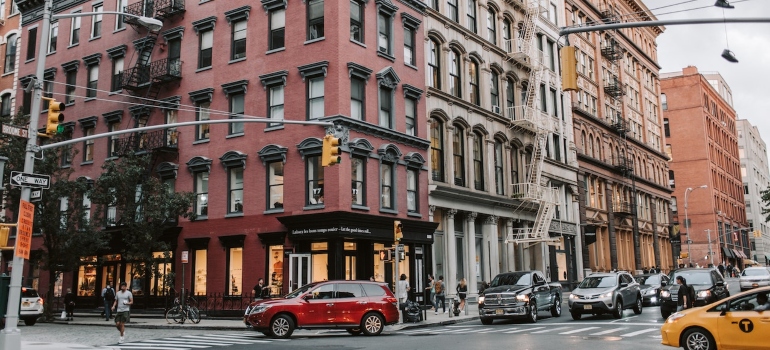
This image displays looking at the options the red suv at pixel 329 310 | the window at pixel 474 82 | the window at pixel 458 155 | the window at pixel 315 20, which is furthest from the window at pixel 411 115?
the red suv at pixel 329 310

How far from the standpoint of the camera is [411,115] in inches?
1351

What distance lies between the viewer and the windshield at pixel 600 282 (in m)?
25.5

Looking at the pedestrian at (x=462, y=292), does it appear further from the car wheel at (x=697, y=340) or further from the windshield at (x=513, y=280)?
the car wheel at (x=697, y=340)

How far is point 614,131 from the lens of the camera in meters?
60.7

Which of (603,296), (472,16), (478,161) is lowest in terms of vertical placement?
(603,296)

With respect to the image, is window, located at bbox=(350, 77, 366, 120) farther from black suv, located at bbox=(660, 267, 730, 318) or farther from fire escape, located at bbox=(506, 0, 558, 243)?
fire escape, located at bbox=(506, 0, 558, 243)

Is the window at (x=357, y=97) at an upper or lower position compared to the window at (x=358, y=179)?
upper

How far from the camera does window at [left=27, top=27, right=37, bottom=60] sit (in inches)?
1703

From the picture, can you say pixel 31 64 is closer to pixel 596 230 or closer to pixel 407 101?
pixel 407 101

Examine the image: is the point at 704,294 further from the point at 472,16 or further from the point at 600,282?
the point at 472,16

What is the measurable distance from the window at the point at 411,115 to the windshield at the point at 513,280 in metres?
10.4

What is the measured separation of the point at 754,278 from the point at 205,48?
110 ft

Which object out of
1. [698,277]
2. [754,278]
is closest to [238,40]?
[698,277]

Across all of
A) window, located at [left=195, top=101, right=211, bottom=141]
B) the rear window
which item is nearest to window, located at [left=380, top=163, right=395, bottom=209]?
window, located at [left=195, top=101, right=211, bottom=141]
